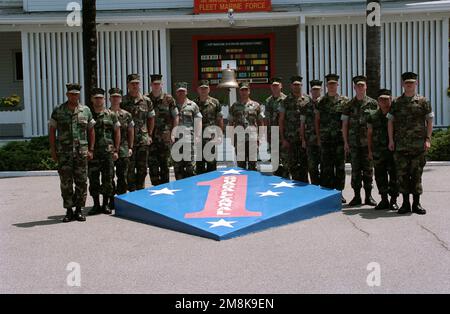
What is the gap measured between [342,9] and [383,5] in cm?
124

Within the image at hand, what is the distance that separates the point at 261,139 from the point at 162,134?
205 centimetres

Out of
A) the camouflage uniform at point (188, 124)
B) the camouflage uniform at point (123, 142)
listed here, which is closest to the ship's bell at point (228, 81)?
the camouflage uniform at point (188, 124)

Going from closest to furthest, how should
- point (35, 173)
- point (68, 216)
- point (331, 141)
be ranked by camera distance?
point (68, 216), point (331, 141), point (35, 173)

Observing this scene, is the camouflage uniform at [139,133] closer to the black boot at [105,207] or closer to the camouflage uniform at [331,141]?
the black boot at [105,207]

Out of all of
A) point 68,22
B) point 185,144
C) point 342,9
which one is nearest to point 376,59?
point 342,9

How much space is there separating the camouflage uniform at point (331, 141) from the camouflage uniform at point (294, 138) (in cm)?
70

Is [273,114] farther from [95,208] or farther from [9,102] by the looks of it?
[9,102]

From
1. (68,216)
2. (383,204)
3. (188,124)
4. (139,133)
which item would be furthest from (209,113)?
(383,204)

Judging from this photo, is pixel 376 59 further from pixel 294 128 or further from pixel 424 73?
pixel 294 128

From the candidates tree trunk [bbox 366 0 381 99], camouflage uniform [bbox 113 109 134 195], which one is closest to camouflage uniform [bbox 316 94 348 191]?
camouflage uniform [bbox 113 109 134 195]

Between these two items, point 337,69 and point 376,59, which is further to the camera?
point 337,69

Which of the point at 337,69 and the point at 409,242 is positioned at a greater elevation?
the point at 337,69

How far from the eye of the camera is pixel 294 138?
11938mm

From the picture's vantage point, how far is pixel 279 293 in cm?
604
